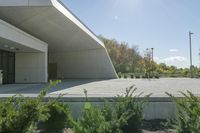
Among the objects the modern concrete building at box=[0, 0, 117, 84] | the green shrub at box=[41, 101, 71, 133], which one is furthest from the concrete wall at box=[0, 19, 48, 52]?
the green shrub at box=[41, 101, 71, 133]

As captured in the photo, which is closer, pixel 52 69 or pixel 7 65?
pixel 7 65

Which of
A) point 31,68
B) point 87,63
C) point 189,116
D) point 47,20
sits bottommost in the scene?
point 189,116

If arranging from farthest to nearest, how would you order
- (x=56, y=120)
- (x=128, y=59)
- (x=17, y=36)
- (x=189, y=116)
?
(x=128, y=59) → (x=17, y=36) → (x=56, y=120) → (x=189, y=116)

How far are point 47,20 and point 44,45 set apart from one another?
569 cm

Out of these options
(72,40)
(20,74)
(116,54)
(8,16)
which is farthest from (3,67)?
(116,54)

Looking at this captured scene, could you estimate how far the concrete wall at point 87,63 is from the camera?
42.3 meters

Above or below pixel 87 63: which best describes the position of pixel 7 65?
below

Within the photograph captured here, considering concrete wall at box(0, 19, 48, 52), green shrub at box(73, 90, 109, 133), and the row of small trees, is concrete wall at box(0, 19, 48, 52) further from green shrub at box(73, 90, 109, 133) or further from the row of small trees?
the row of small trees

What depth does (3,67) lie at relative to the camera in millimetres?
27453

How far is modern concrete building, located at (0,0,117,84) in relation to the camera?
20.4m

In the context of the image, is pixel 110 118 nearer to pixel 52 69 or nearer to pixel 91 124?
pixel 91 124

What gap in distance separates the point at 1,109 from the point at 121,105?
262cm

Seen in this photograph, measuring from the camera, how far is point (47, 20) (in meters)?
23.8

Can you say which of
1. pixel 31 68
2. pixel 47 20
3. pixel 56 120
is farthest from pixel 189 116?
pixel 31 68
